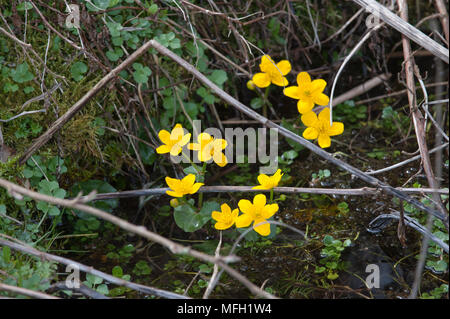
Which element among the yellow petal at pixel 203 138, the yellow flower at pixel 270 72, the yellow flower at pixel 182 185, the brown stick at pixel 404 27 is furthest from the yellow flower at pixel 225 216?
the brown stick at pixel 404 27

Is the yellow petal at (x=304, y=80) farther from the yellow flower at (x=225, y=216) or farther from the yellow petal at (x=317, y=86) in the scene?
the yellow flower at (x=225, y=216)

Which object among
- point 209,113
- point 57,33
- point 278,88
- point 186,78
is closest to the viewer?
point 57,33

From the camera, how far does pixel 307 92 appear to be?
1.78 meters

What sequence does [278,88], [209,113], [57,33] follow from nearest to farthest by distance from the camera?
[57,33]
[209,113]
[278,88]

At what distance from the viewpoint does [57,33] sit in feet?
5.93

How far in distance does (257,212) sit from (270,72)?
1.99ft

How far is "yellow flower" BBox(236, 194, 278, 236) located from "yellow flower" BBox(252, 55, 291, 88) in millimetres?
534

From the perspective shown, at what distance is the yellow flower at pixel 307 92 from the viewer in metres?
1.77

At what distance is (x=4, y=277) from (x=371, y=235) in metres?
1.22

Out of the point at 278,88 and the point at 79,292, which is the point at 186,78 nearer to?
the point at 278,88

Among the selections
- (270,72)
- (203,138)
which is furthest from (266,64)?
(203,138)

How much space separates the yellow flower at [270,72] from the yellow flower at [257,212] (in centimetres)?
53

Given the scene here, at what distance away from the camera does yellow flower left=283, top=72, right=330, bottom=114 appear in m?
1.77

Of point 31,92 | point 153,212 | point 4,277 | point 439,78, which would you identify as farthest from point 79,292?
point 439,78
